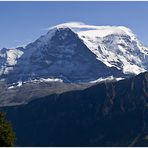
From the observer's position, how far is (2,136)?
374 feet

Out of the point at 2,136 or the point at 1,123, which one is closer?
the point at 2,136

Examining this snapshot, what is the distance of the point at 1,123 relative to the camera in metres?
123

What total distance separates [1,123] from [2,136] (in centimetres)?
905
